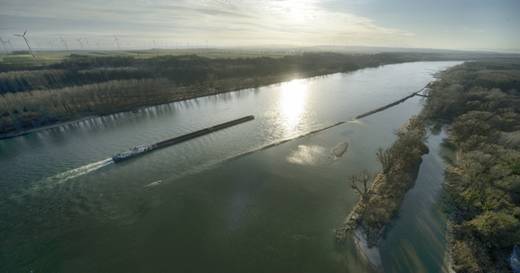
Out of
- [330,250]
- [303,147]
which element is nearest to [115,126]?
[303,147]

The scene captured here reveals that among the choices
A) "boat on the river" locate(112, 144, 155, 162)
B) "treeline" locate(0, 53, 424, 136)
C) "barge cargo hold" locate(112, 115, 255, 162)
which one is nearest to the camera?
"boat on the river" locate(112, 144, 155, 162)

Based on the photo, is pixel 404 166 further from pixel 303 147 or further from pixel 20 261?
pixel 20 261

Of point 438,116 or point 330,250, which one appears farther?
point 438,116

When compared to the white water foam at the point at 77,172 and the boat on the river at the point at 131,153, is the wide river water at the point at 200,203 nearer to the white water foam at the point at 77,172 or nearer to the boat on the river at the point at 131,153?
the white water foam at the point at 77,172

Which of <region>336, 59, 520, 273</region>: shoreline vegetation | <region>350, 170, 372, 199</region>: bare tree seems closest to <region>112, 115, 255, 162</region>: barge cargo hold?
<region>350, 170, 372, 199</region>: bare tree

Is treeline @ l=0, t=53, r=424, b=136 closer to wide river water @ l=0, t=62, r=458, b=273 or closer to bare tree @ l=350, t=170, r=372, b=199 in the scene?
wide river water @ l=0, t=62, r=458, b=273

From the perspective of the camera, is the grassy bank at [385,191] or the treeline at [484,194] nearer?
the treeline at [484,194]

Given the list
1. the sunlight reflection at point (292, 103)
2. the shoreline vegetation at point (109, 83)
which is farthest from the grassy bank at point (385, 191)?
the shoreline vegetation at point (109, 83)
